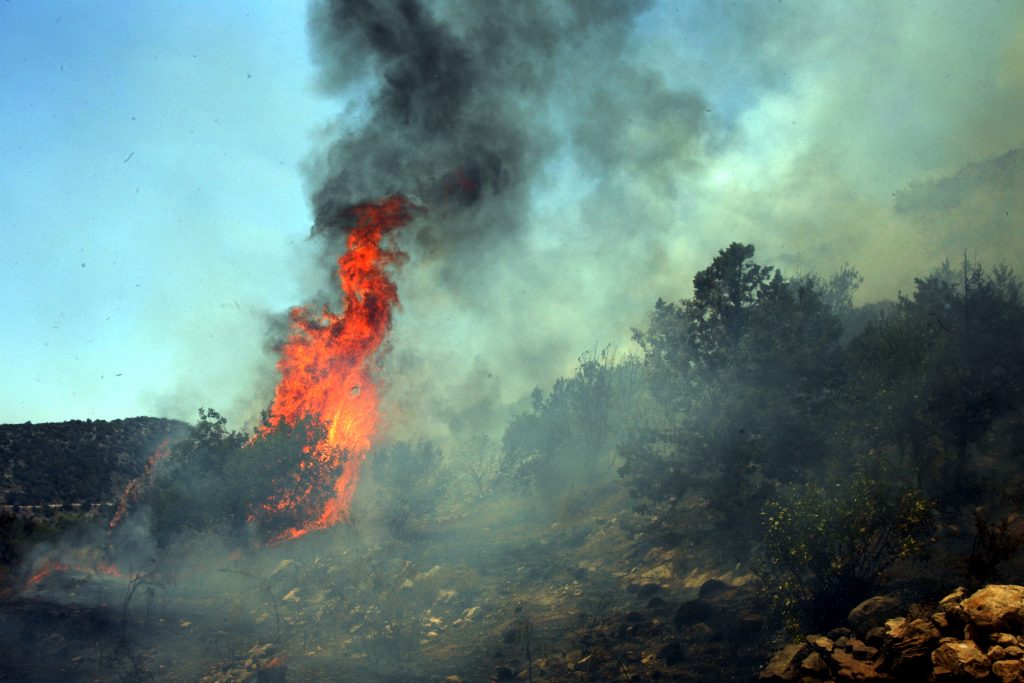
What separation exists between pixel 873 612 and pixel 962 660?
3.82m

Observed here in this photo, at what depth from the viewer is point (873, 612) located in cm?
1510

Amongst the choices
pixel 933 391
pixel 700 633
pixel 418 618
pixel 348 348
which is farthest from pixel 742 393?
pixel 348 348

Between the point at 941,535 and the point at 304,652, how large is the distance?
76.9ft

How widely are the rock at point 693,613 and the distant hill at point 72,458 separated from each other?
44.5m

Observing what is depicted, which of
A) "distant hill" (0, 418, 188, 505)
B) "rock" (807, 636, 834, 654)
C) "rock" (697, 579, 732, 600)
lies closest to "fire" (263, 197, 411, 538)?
"rock" (697, 579, 732, 600)

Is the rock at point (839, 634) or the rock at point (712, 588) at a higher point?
the rock at point (712, 588)

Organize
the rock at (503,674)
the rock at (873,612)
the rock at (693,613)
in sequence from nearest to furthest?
the rock at (873,612) < the rock at (503,674) < the rock at (693,613)

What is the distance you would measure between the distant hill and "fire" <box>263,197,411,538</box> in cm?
2336

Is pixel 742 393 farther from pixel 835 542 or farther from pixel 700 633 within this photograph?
pixel 700 633

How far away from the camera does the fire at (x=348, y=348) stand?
33.5 m

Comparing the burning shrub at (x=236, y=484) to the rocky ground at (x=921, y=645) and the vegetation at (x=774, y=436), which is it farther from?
the rocky ground at (x=921, y=645)

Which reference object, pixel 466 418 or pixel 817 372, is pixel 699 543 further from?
pixel 466 418

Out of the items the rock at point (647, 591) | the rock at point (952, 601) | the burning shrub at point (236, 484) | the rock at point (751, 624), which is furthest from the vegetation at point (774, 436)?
the rock at point (952, 601)

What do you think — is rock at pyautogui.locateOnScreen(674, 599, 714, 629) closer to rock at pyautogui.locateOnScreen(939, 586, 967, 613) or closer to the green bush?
the green bush
